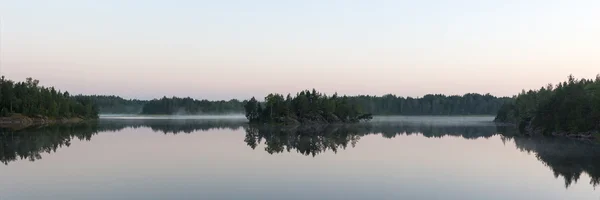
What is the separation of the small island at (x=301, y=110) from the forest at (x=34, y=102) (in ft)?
193

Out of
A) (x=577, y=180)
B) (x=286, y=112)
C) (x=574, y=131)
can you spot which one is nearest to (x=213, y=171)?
(x=577, y=180)

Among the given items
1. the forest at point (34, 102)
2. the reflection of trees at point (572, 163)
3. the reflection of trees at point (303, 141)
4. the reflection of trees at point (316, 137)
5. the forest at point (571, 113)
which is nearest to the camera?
the reflection of trees at point (572, 163)

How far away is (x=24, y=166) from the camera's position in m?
32.9

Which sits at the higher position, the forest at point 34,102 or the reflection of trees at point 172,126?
the forest at point 34,102

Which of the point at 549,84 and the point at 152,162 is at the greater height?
the point at 549,84

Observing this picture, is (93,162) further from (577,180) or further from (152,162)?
(577,180)

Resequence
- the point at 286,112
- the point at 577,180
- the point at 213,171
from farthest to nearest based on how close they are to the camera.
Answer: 1. the point at 286,112
2. the point at 213,171
3. the point at 577,180

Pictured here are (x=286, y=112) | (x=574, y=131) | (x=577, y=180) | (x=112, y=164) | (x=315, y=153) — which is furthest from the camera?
(x=286, y=112)

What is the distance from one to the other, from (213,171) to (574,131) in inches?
2674

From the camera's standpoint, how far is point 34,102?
139875 mm

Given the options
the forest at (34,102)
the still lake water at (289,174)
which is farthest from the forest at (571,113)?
the forest at (34,102)

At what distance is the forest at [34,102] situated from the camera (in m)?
134

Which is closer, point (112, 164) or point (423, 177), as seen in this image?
point (423, 177)

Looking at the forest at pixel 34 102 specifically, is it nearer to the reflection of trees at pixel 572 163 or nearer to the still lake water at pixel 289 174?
the still lake water at pixel 289 174
